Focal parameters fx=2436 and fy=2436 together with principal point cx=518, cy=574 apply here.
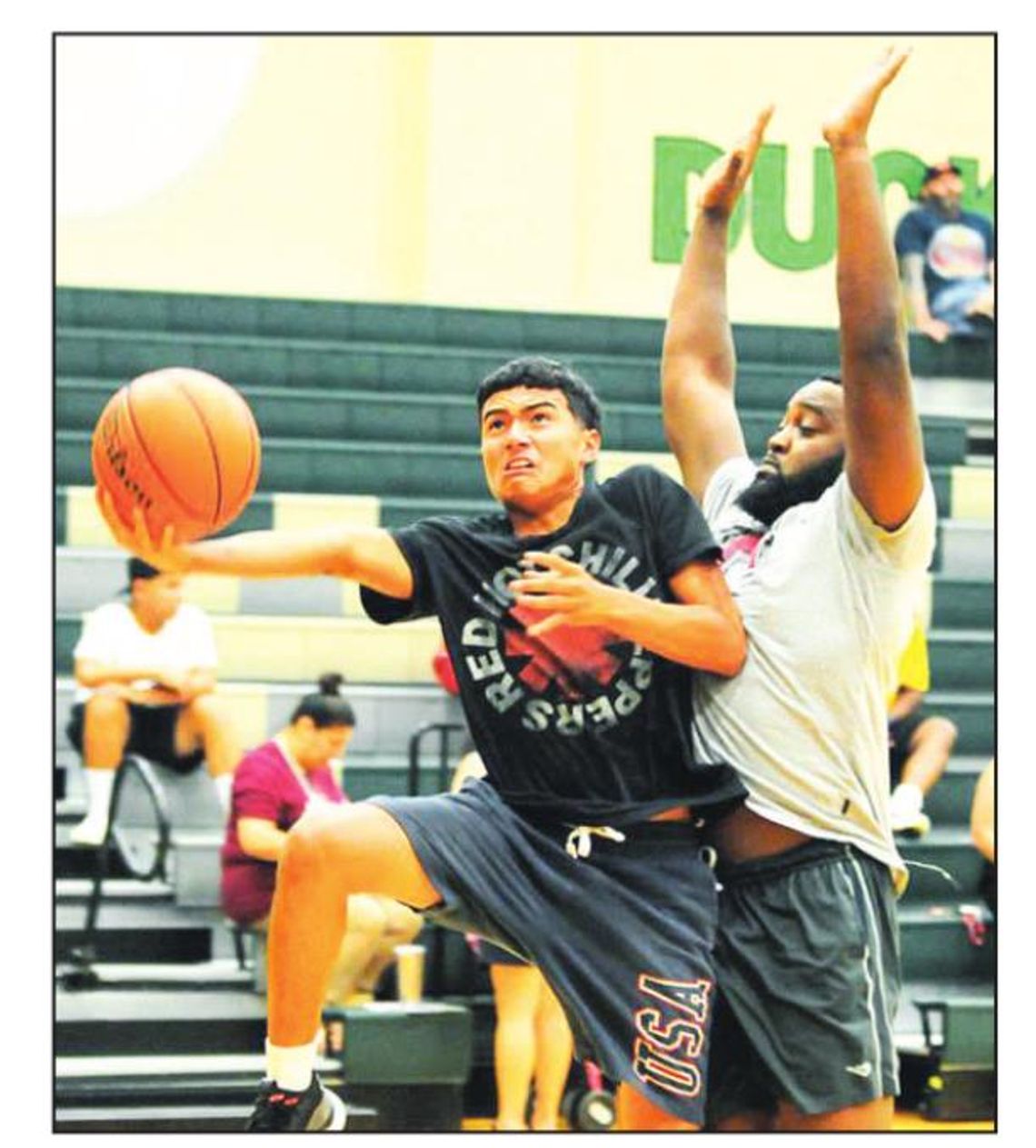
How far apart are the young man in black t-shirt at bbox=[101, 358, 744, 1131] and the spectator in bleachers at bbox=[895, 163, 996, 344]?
6610 millimetres

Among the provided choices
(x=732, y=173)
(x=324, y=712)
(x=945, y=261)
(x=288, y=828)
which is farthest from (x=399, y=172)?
(x=732, y=173)

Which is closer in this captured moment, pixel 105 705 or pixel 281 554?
pixel 281 554

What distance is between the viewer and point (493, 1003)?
6707 mm

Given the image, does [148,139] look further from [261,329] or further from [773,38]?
[773,38]

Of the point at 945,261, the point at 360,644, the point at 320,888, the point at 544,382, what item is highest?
the point at 945,261

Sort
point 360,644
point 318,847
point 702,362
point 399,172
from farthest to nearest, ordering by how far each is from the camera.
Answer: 1. point 399,172
2. point 360,644
3. point 702,362
4. point 318,847

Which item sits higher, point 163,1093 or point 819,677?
point 819,677

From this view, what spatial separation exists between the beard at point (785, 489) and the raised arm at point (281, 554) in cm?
64

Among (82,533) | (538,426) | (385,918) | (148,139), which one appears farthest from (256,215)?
(538,426)

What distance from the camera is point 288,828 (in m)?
6.45

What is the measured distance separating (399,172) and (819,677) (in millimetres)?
6914

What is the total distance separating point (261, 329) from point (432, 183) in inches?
44.2

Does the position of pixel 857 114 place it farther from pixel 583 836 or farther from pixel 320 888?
pixel 320 888

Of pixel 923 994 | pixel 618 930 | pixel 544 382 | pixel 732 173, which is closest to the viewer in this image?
pixel 618 930
